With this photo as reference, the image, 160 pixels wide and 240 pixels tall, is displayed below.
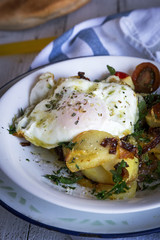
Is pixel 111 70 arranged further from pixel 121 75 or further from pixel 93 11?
pixel 93 11

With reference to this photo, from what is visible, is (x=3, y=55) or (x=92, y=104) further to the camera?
(x=3, y=55)

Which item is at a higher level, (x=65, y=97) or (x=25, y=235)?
(x=65, y=97)

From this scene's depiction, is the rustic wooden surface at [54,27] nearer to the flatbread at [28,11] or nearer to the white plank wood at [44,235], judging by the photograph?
the flatbread at [28,11]

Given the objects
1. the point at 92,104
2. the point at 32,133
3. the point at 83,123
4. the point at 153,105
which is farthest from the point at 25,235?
the point at 153,105

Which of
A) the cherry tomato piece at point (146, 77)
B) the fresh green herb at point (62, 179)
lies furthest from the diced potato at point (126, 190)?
the cherry tomato piece at point (146, 77)

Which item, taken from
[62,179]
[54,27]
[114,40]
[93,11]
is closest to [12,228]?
[62,179]

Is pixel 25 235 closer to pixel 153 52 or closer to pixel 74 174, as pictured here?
pixel 74 174
